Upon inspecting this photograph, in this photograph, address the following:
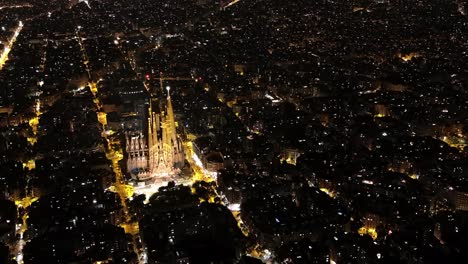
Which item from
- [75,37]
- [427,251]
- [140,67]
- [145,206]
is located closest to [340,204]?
[427,251]

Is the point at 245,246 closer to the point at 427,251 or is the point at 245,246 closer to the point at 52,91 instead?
the point at 427,251

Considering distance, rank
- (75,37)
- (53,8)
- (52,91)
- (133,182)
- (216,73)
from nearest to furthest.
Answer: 1. (133,182)
2. (52,91)
3. (216,73)
4. (75,37)
5. (53,8)

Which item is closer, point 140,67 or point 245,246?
point 245,246

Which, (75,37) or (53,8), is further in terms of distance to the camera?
(53,8)

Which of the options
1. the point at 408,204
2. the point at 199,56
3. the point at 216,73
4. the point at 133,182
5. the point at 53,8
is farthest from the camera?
the point at 53,8

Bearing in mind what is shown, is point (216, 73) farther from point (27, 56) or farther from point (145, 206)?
point (145, 206)

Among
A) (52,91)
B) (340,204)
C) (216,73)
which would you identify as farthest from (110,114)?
(340,204)
